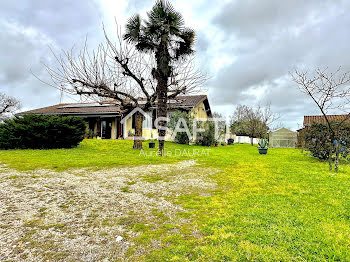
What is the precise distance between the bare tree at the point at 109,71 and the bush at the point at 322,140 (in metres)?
6.65

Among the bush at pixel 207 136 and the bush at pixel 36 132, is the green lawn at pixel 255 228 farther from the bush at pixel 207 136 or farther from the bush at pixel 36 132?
the bush at pixel 207 136

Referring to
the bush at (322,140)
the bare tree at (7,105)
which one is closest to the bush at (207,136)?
the bush at (322,140)

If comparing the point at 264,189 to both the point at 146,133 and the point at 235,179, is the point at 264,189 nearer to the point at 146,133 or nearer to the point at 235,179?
the point at 235,179

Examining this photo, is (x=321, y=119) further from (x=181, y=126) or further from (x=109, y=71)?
(x=109, y=71)

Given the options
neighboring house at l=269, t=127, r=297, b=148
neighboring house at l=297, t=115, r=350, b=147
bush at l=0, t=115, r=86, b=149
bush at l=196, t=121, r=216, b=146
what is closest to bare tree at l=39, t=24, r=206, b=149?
bush at l=0, t=115, r=86, b=149

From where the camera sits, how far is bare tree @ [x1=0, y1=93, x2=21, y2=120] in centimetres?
3458

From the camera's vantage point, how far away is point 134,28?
10242 millimetres

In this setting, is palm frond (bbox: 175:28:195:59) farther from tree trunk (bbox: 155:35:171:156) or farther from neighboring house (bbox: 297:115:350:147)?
neighboring house (bbox: 297:115:350:147)

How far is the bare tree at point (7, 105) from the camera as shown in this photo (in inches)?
1361

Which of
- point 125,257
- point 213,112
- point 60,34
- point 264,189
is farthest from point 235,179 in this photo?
point 213,112

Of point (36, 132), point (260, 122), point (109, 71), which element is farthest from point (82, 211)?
point (260, 122)

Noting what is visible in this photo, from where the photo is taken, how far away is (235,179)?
17.9ft

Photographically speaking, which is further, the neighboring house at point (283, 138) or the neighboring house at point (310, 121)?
the neighboring house at point (283, 138)

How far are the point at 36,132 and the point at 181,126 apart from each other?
10720mm
